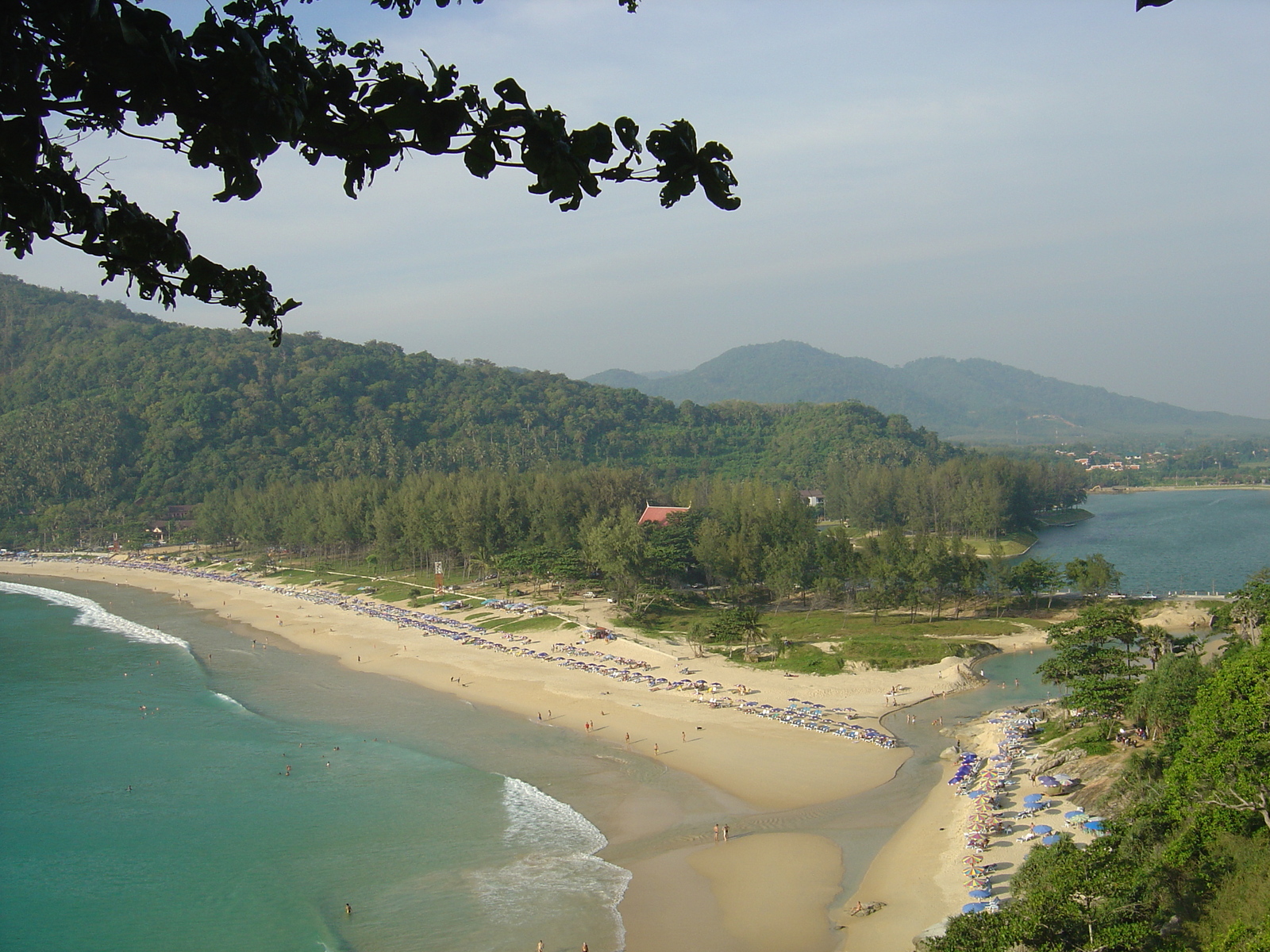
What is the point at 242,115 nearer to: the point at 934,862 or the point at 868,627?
the point at 934,862

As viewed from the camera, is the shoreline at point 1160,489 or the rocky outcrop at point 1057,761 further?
the shoreline at point 1160,489

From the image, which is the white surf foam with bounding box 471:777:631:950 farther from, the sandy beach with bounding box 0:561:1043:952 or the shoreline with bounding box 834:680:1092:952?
the shoreline with bounding box 834:680:1092:952

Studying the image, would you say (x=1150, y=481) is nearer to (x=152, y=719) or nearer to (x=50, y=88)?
(x=152, y=719)

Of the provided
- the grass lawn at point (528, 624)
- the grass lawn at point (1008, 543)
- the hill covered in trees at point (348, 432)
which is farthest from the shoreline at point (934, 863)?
the grass lawn at point (1008, 543)

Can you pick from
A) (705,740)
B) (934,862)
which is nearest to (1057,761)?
(934,862)

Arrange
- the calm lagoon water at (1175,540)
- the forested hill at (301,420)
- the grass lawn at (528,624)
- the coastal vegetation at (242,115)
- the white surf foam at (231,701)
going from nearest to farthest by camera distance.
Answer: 1. the coastal vegetation at (242,115)
2. the white surf foam at (231,701)
3. the grass lawn at (528,624)
4. the calm lagoon water at (1175,540)
5. the forested hill at (301,420)

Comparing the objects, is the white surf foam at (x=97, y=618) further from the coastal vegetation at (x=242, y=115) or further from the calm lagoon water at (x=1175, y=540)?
the calm lagoon water at (x=1175, y=540)
